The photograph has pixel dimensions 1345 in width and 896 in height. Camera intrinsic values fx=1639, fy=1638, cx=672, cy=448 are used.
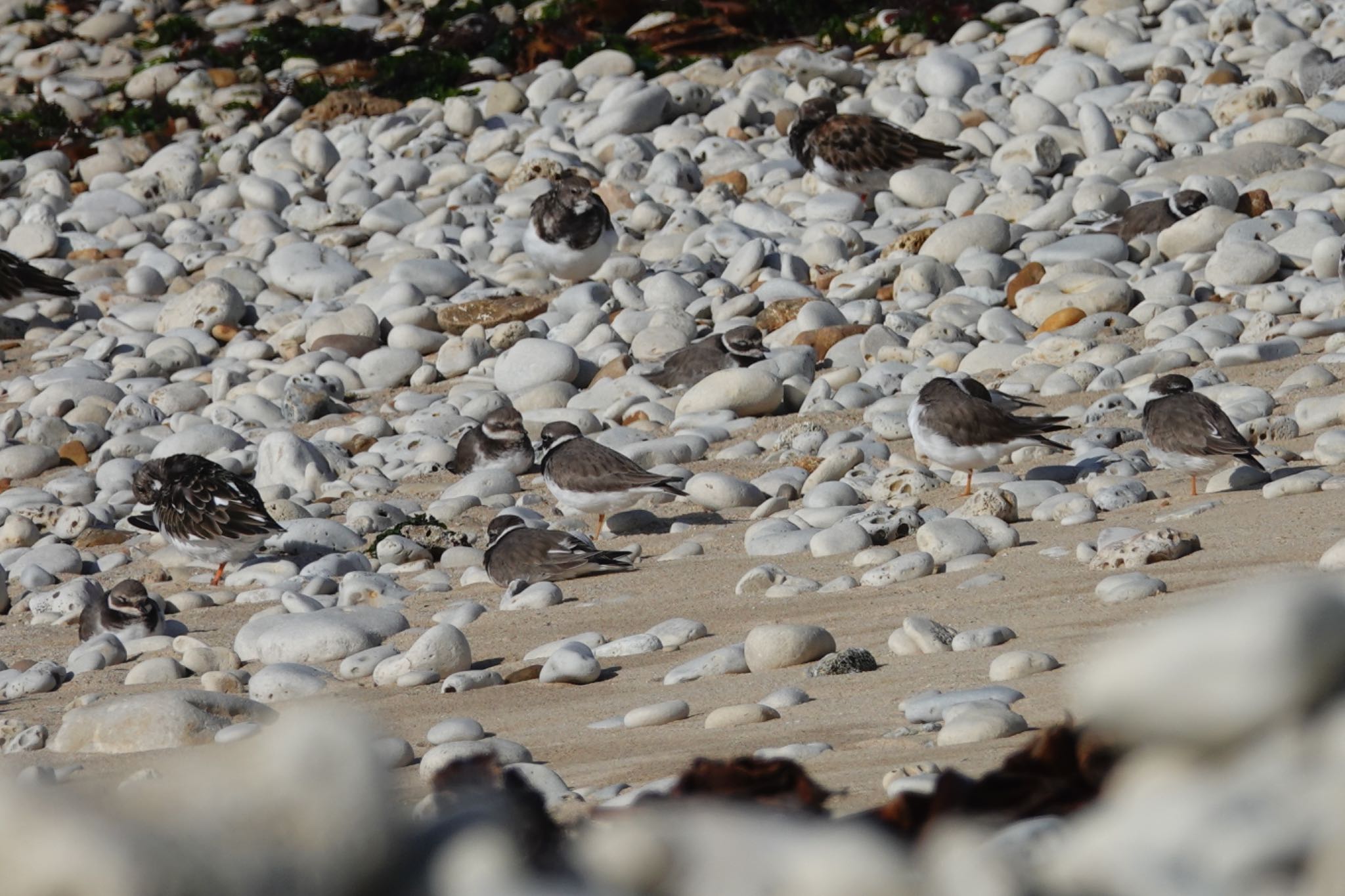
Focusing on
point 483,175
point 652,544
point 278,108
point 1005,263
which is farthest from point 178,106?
point 652,544

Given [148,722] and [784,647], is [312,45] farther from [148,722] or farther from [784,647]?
[784,647]

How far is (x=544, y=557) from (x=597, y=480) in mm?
954

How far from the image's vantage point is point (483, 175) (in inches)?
615

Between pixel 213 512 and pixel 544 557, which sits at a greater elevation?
pixel 544 557

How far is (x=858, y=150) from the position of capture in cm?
1330

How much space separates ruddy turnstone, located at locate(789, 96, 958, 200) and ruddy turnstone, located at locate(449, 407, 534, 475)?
5172mm

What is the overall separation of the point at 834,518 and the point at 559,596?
1334mm

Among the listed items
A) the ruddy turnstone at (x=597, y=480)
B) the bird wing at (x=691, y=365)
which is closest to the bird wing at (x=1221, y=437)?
the ruddy turnstone at (x=597, y=480)

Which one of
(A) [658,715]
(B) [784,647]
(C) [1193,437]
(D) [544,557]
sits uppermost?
(A) [658,715]

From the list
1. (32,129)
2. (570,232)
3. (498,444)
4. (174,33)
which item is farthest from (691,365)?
(174,33)

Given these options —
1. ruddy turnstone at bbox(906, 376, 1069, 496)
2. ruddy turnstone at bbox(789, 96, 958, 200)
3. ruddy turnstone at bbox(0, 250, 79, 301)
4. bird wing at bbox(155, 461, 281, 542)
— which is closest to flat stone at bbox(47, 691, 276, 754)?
bird wing at bbox(155, 461, 281, 542)

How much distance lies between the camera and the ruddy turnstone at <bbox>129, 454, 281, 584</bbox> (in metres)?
7.84

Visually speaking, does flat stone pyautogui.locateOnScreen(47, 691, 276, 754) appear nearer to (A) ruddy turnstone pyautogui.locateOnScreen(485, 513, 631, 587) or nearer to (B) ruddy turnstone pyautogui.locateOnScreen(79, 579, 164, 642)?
(B) ruddy turnstone pyautogui.locateOnScreen(79, 579, 164, 642)

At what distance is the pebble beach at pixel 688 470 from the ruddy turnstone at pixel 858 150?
0.30 metres
